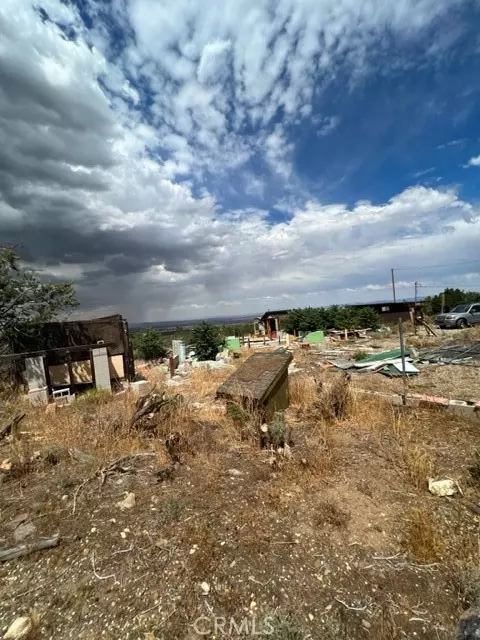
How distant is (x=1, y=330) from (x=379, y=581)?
1205 centimetres

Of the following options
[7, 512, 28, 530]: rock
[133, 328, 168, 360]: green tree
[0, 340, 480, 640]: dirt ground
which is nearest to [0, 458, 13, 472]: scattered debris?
[0, 340, 480, 640]: dirt ground

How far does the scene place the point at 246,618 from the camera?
7.07 ft

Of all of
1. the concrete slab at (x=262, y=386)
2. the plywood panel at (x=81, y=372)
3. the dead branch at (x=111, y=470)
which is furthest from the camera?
the plywood panel at (x=81, y=372)

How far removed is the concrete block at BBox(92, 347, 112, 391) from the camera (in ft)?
32.4

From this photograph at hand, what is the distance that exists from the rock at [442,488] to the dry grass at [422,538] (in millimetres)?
467

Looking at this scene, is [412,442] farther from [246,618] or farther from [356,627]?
[246,618]

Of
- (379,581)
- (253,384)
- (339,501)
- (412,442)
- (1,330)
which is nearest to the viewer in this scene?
(379,581)

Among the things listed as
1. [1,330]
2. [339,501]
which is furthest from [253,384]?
[1,330]

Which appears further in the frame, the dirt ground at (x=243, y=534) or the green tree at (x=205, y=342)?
the green tree at (x=205, y=342)

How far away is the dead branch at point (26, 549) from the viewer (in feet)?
9.01

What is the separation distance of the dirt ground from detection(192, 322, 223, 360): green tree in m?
11.6

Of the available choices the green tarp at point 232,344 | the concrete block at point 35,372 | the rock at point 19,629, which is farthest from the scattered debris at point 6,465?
the green tarp at point 232,344

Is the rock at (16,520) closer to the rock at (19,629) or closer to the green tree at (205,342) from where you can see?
the rock at (19,629)

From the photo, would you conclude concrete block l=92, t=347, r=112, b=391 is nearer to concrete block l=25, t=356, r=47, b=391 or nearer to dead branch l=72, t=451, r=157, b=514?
concrete block l=25, t=356, r=47, b=391
